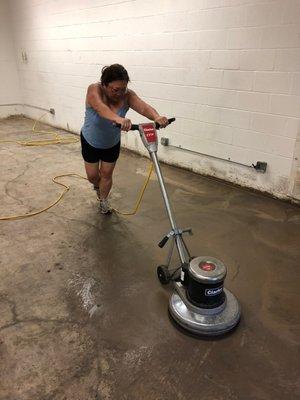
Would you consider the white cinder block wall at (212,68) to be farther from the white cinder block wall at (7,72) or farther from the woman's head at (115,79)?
the white cinder block wall at (7,72)

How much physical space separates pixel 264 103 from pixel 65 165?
2.44 meters

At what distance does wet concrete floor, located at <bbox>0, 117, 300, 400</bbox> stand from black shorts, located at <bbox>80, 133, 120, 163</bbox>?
0.51 metres

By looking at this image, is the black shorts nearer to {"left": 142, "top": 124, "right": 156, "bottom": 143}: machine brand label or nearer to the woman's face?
the woman's face

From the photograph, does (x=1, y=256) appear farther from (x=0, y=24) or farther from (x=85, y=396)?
(x=0, y=24)

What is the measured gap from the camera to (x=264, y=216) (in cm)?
287

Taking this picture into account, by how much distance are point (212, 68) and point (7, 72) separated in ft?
16.5

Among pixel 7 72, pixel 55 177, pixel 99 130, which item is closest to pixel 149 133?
pixel 99 130

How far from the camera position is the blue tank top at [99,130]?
2463 mm

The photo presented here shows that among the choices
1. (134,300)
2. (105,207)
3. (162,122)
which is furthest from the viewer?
(105,207)

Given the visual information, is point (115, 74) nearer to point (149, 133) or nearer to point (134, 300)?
point (149, 133)

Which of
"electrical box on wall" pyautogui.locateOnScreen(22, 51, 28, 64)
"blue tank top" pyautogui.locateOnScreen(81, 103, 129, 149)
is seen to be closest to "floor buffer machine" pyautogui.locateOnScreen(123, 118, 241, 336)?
"blue tank top" pyautogui.locateOnScreen(81, 103, 129, 149)

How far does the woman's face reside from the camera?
7.21 ft

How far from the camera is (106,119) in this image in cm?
239

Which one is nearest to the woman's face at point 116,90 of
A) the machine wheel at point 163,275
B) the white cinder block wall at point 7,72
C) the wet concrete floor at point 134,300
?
the wet concrete floor at point 134,300
